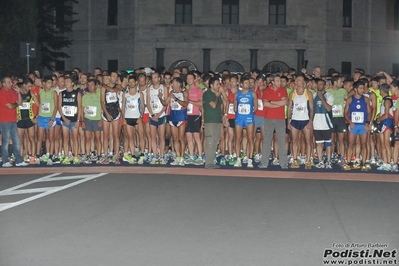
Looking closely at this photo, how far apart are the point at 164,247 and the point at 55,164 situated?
9.51 m

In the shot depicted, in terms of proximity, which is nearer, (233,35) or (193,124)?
(193,124)

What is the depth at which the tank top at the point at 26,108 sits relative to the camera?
1847 centimetres

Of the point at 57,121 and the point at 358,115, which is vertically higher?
the point at 358,115

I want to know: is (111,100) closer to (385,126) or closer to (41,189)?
(41,189)

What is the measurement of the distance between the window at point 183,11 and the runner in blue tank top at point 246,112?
36.2 m

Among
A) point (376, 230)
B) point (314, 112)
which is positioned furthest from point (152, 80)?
point (376, 230)

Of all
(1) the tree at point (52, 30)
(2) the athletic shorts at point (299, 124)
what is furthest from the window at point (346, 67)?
(2) the athletic shorts at point (299, 124)

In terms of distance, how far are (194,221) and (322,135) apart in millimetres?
7419

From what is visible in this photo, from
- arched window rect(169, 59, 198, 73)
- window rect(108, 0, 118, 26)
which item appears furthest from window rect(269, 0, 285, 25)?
window rect(108, 0, 118, 26)

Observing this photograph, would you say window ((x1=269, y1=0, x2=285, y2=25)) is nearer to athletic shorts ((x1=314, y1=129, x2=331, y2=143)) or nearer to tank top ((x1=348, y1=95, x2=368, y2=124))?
athletic shorts ((x1=314, y1=129, x2=331, y2=143))

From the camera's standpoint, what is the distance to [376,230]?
10203 millimetres

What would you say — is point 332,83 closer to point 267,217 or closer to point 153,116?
point 153,116

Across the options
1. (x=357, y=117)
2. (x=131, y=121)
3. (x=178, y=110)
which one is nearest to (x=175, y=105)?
(x=178, y=110)

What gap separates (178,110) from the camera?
17953mm
